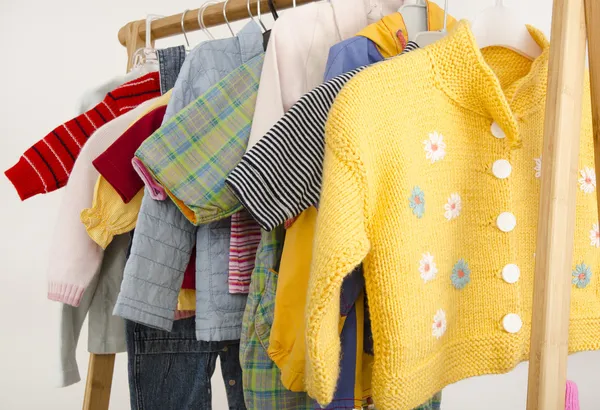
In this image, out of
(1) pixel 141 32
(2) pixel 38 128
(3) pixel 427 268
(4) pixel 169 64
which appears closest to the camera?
(3) pixel 427 268

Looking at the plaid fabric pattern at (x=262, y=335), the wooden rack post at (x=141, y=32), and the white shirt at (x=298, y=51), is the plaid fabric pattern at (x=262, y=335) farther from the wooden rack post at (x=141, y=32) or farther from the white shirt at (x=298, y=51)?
the wooden rack post at (x=141, y=32)

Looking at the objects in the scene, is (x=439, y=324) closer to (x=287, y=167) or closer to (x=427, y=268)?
(x=427, y=268)

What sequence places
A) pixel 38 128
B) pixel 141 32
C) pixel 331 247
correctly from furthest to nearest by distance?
pixel 38 128
pixel 141 32
pixel 331 247

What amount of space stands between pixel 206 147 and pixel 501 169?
17.8 inches

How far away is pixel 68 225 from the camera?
3.67 feet

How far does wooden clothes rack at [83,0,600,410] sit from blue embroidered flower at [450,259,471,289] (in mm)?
161

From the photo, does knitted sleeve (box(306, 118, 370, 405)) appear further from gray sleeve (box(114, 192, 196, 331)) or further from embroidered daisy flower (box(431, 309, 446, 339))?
gray sleeve (box(114, 192, 196, 331))

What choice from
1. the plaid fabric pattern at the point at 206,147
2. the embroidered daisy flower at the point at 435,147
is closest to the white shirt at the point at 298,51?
the plaid fabric pattern at the point at 206,147

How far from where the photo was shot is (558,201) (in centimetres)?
70

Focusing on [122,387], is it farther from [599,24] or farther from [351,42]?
[599,24]

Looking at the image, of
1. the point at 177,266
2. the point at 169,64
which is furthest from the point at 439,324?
the point at 169,64

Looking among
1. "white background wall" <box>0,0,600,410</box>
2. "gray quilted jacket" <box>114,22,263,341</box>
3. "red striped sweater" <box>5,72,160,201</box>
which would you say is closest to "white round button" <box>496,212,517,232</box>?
"gray quilted jacket" <box>114,22,263,341</box>

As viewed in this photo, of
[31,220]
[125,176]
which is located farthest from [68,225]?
[31,220]

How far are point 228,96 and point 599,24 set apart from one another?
0.55 meters
